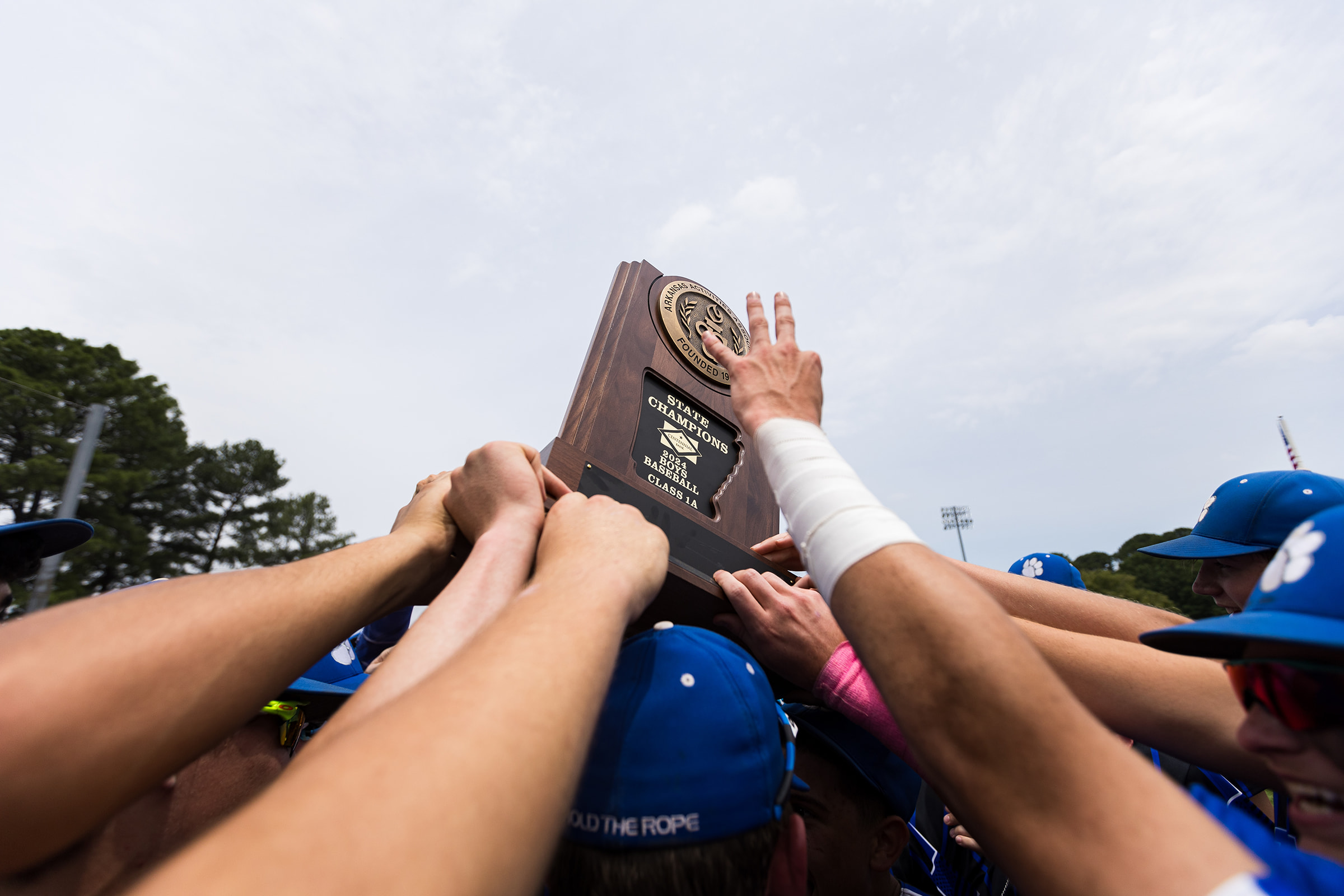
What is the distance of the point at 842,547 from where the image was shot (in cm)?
118

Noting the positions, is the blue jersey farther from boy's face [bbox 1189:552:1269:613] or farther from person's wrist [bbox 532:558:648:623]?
boy's face [bbox 1189:552:1269:613]

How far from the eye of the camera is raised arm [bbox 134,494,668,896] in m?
0.49

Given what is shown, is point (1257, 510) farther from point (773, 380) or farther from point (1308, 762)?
point (773, 380)

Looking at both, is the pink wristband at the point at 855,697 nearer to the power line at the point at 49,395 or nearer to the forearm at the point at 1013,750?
the forearm at the point at 1013,750

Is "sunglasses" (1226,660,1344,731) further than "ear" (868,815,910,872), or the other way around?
"ear" (868,815,910,872)

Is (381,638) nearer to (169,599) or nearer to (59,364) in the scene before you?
(169,599)

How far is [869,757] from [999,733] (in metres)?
1.41

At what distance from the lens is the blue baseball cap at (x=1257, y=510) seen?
2.47 meters

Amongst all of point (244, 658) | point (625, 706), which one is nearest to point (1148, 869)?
point (625, 706)

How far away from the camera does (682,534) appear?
2201 millimetres

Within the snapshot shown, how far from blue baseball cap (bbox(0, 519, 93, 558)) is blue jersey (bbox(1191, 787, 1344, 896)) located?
350 centimetres

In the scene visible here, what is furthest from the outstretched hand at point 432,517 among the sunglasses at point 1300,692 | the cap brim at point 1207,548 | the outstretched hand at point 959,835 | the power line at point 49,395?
the power line at point 49,395

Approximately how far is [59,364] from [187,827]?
33.3m

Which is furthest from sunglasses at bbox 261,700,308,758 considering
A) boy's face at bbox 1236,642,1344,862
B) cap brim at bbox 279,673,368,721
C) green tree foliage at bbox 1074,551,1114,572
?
green tree foliage at bbox 1074,551,1114,572
